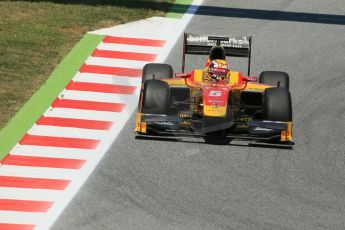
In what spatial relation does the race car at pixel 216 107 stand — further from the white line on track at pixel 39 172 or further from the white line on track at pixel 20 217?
the white line on track at pixel 20 217

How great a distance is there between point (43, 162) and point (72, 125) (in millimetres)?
2042

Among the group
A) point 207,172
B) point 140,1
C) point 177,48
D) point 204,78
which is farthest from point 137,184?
point 140,1

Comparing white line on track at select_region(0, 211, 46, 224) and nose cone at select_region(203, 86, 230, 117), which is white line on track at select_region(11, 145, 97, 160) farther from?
white line on track at select_region(0, 211, 46, 224)

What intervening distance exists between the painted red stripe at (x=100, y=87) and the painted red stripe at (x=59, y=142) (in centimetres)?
288

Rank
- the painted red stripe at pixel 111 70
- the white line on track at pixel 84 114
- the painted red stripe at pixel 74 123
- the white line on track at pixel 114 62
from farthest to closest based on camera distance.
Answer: the white line on track at pixel 114 62 → the painted red stripe at pixel 111 70 → the white line on track at pixel 84 114 → the painted red stripe at pixel 74 123

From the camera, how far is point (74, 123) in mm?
21531

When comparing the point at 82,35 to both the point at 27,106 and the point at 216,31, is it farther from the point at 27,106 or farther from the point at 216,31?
the point at 27,106

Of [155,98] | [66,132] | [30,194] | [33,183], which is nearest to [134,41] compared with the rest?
[66,132]

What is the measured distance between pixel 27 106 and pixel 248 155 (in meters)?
4.79

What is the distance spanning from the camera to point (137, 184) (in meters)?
18.5

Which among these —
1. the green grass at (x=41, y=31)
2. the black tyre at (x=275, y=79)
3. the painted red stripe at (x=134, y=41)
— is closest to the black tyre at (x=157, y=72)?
the black tyre at (x=275, y=79)

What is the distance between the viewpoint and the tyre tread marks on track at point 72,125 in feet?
58.5

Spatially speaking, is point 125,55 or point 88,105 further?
point 125,55

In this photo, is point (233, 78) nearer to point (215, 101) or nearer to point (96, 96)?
point (215, 101)
